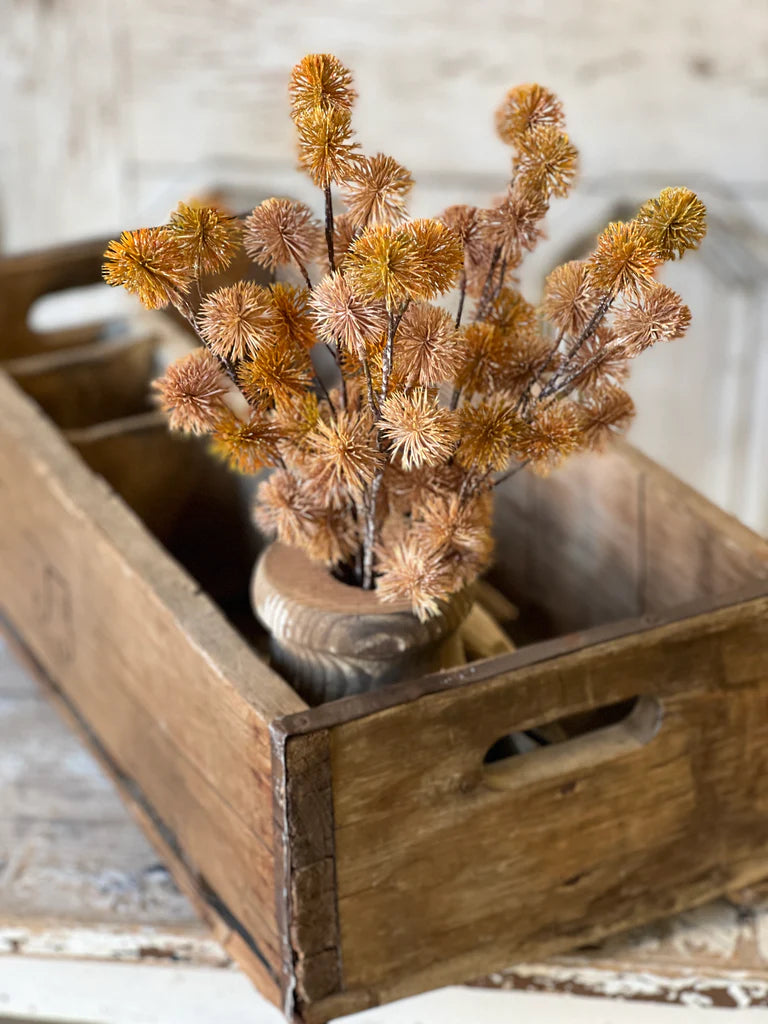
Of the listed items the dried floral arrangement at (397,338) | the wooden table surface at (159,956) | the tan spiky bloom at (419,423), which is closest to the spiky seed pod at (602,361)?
the dried floral arrangement at (397,338)

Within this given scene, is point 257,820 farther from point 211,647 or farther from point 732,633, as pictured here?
point 732,633

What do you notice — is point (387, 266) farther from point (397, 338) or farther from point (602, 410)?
point (602, 410)

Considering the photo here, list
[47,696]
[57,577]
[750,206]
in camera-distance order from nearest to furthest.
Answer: [57,577] → [47,696] → [750,206]

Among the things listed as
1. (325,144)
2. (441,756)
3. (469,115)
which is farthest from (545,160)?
(469,115)

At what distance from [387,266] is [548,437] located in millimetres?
154

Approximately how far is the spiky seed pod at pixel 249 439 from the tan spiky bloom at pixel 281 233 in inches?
3.3

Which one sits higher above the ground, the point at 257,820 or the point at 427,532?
the point at 427,532

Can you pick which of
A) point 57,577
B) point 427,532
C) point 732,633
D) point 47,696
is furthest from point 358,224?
point 47,696

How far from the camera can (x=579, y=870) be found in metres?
0.80

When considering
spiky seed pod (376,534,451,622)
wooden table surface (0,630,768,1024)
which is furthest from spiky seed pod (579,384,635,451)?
wooden table surface (0,630,768,1024)

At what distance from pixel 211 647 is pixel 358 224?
10.2 inches

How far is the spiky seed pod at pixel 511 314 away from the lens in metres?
0.75

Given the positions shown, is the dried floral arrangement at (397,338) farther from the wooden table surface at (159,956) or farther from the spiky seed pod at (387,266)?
the wooden table surface at (159,956)

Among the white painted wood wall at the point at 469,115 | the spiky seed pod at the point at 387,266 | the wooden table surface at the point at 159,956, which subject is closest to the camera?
the spiky seed pod at the point at 387,266
